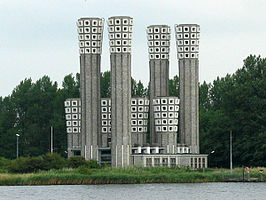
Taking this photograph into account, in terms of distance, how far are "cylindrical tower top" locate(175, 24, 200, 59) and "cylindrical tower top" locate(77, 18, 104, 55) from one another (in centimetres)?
1025

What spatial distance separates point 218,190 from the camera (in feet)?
299

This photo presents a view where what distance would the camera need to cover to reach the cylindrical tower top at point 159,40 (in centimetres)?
13162

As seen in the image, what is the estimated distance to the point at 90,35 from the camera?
12975 centimetres

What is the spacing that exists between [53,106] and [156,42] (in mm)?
25088

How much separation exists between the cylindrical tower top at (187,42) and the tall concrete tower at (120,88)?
26.2 feet

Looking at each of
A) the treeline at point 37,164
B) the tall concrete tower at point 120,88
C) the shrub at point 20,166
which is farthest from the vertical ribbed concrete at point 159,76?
the shrub at point 20,166

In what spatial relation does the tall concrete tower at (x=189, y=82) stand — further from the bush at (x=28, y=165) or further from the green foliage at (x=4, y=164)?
the bush at (x=28, y=165)

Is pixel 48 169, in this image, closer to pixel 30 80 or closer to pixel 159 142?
pixel 159 142

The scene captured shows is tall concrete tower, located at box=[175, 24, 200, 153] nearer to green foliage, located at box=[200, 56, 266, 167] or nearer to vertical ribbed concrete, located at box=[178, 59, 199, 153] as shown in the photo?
vertical ribbed concrete, located at box=[178, 59, 199, 153]

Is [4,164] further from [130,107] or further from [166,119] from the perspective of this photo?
[166,119]

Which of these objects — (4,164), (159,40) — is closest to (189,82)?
(159,40)

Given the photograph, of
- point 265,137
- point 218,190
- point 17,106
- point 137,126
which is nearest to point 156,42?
point 137,126

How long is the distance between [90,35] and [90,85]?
6.47 m

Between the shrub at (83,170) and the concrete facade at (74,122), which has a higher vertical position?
the concrete facade at (74,122)
